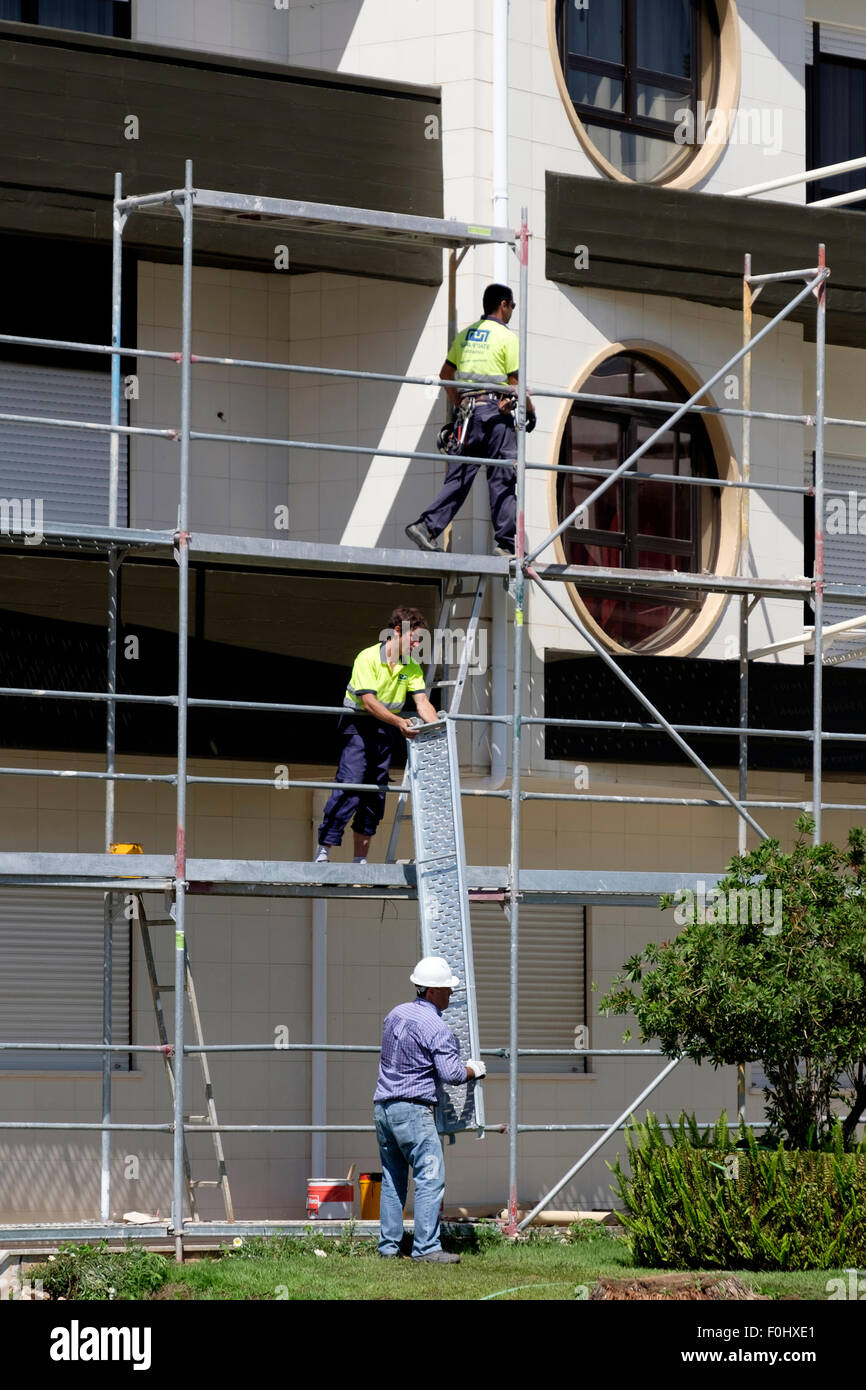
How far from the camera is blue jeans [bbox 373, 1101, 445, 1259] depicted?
11391 millimetres

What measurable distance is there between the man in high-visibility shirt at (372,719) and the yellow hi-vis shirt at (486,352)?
5.30 feet

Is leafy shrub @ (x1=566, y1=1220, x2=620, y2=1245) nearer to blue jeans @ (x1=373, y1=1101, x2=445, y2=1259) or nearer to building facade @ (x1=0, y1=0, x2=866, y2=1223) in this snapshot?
blue jeans @ (x1=373, y1=1101, x2=445, y2=1259)

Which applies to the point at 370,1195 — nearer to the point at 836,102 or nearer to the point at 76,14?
the point at 76,14

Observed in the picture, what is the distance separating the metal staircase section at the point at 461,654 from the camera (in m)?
13.7

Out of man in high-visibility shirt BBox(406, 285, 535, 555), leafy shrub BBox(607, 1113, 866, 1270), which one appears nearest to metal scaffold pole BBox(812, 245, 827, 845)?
man in high-visibility shirt BBox(406, 285, 535, 555)

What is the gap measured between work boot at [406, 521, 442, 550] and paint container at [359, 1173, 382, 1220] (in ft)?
13.8

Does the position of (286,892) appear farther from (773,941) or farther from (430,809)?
(773,941)

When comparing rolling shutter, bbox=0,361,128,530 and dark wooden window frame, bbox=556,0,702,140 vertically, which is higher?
dark wooden window frame, bbox=556,0,702,140

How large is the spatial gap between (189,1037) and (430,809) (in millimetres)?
3428

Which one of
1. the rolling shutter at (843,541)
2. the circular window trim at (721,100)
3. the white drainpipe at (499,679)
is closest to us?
the white drainpipe at (499,679)

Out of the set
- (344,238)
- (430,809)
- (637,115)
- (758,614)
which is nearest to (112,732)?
(430,809)

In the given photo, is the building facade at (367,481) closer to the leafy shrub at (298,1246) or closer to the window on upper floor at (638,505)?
the window on upper floor at (638,505)

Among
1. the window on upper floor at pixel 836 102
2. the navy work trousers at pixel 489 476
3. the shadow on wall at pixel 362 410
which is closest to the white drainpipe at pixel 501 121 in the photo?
the shadow on wall at pixel 362 410

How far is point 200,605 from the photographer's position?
1394 centimetres
